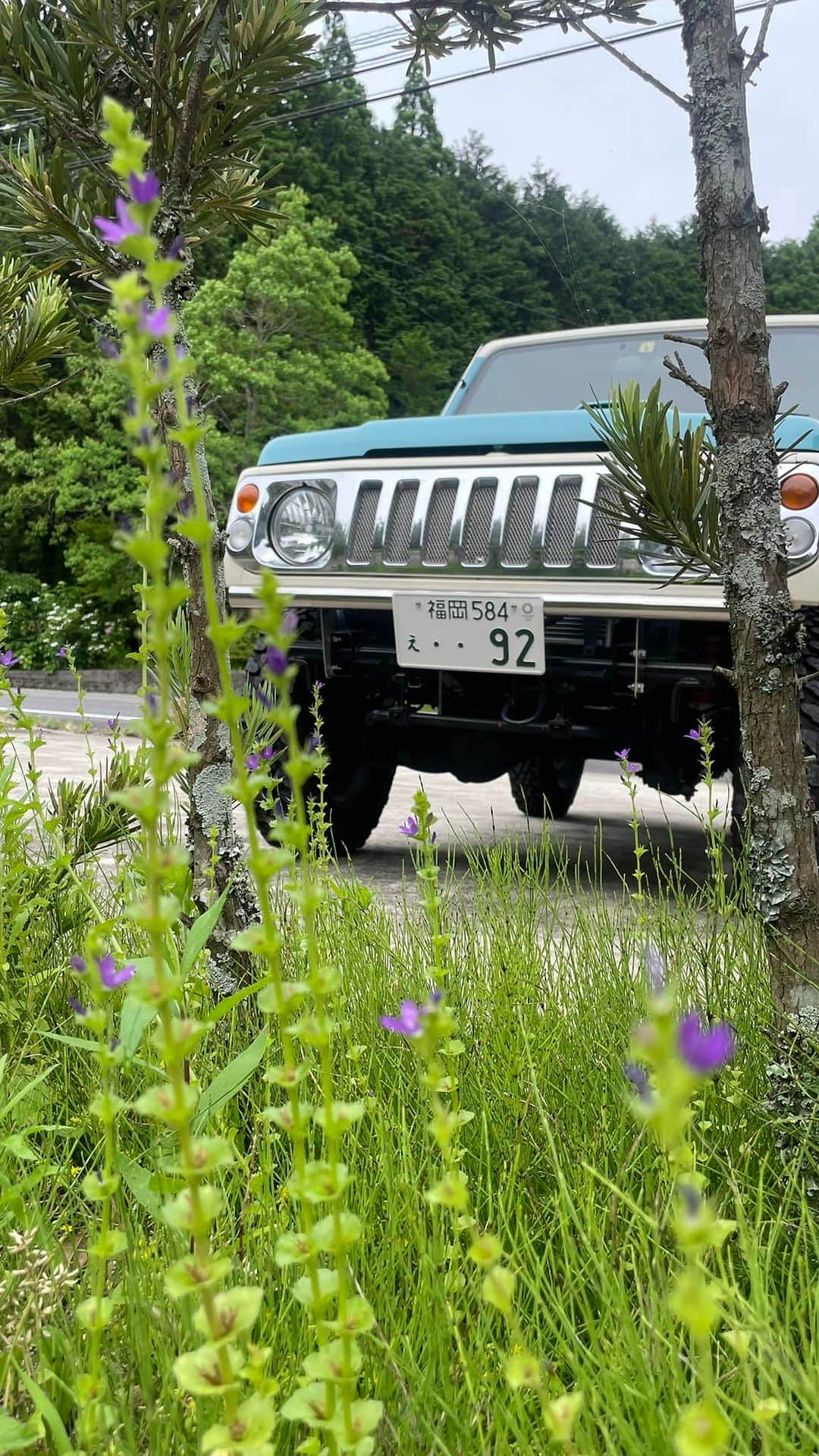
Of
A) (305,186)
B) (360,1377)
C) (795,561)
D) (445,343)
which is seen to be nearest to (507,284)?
(445,343)

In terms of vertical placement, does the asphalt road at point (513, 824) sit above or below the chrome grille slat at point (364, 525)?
below

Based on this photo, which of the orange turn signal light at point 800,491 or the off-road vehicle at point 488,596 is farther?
the off-road vehicle at point 488,596

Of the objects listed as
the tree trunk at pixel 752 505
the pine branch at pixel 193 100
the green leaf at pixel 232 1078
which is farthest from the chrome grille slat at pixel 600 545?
the green leaf at pixel 232 1078

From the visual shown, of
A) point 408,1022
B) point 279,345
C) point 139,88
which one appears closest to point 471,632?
point 139,88

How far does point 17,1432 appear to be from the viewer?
36.5 inches

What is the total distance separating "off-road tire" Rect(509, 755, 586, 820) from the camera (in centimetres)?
630

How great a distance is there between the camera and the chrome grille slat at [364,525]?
13.8ft

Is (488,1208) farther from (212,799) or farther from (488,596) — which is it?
(488,596)

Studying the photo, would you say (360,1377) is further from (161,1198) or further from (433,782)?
(433,782)

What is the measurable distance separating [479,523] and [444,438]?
1.34ft

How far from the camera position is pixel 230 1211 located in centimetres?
134

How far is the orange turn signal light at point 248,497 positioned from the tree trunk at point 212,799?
2.25 metres

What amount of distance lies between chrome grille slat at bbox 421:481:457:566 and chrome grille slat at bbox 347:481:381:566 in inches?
7.6

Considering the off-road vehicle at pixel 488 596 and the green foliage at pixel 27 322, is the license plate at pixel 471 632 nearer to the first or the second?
the off-road vehicle at pixel 488 596
